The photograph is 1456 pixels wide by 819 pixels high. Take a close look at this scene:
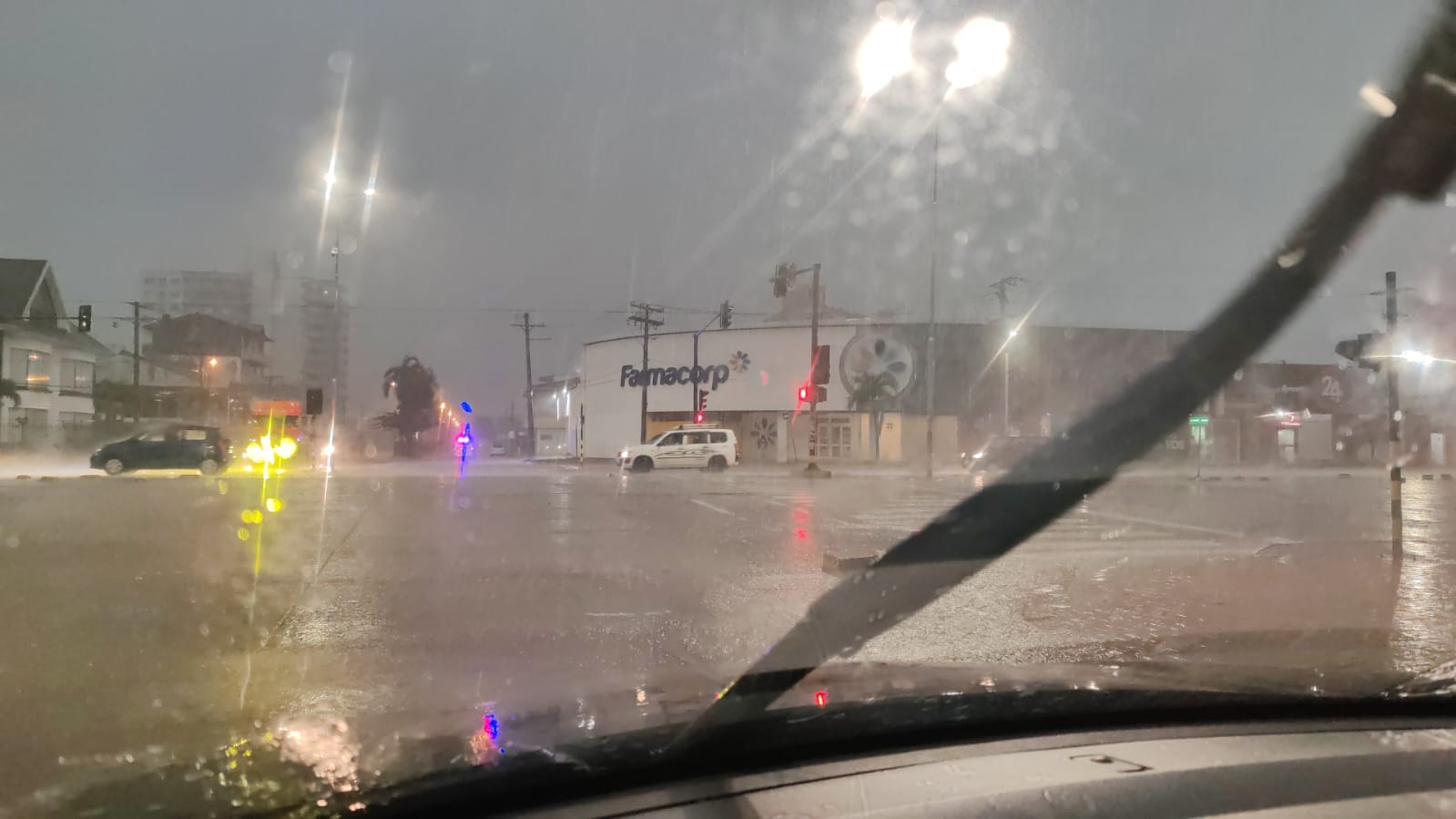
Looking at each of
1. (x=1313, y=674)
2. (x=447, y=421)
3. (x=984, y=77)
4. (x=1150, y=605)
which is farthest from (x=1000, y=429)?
(x=447, y=421)

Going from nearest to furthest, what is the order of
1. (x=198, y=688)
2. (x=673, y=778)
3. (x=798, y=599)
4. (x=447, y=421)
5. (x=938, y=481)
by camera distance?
1. (x=673, y=778)
2. (x=198, y=688)
3. (x=798, y=599)
4. (x=938, y=481)
5. (x=447, y=421)

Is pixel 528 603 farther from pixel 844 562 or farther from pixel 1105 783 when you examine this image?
pixel 1105 783

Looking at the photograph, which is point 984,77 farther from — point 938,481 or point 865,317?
point 865,317

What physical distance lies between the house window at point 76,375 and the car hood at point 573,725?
161ft

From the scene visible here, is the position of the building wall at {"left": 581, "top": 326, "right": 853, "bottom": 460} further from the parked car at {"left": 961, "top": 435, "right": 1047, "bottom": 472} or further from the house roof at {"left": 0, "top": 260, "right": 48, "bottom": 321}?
the house roof at {"left": 0, "top": 260, "right": 48, "bottom": 321}

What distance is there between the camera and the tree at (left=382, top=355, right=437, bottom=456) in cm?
6556

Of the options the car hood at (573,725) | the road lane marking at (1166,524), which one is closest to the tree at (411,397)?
the road lane marking at (1166,524)

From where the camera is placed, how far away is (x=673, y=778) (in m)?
2.71

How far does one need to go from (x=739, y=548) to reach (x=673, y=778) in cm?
948

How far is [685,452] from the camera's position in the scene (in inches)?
1393

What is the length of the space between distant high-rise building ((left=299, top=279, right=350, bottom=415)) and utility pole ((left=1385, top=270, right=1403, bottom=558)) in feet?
131

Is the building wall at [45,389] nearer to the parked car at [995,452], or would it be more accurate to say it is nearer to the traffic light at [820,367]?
the traffic light at [820,367]

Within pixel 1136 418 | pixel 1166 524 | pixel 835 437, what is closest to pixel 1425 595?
pixel 1136 418

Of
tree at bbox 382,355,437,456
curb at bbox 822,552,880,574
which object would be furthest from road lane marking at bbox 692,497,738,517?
tree at bbox 382,355,437,456
